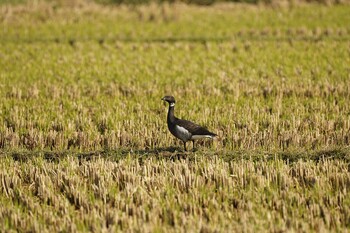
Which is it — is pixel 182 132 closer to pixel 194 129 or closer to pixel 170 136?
pixel 194 129

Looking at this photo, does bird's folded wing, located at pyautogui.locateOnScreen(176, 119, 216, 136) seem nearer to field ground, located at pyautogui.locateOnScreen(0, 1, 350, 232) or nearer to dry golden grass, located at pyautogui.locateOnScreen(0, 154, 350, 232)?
field ground, located at pyautogui.locateOnScreen(0, 1, 350, 232)

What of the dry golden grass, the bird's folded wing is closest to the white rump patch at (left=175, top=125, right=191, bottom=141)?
the bird's folded wing

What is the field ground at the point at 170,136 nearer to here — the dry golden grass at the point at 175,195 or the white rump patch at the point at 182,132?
the dry golden grass at the point at 175,195

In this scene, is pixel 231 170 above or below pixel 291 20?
below

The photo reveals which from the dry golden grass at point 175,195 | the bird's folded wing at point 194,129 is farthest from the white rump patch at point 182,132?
the dry golden grass at point 175,195

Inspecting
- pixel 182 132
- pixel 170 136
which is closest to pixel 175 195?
pixel 182 132

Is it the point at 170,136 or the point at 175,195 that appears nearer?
the point at 175,195

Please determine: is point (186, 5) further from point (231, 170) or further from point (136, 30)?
point (231, 170)

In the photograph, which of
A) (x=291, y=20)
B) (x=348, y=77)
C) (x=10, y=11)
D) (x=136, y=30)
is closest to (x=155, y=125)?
(x=348, y=77)

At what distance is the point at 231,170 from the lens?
8414 millimetres

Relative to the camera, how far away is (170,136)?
1063cm

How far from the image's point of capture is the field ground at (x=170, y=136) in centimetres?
702

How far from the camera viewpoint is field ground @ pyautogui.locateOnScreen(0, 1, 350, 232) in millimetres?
7016

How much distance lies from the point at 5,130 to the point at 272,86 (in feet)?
22.1
